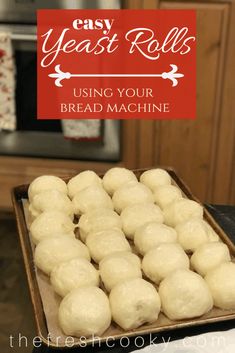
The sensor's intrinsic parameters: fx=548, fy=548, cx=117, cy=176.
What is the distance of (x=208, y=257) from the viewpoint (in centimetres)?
88

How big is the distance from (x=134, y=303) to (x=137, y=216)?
24cm

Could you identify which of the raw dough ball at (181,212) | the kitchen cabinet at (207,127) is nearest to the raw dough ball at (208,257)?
the raw dough ball at (181,212)

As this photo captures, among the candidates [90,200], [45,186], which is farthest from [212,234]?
[45,186]

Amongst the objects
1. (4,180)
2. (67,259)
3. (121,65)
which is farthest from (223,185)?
(67,259)

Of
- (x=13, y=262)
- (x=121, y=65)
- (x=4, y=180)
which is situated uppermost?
(x=121, y=65)

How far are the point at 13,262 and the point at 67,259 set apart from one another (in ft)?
3.58

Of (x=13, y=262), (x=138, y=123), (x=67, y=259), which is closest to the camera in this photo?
(x=67, y=259)

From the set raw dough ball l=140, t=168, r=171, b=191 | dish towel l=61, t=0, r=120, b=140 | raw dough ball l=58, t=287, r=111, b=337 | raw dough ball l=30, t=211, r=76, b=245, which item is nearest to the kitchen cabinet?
dish towel l=61, t=0, r=120, b=140

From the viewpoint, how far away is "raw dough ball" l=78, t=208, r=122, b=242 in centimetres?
99

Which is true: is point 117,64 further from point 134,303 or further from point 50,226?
point 134,303

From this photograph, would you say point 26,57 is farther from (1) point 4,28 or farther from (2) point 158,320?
(2) point 158,320

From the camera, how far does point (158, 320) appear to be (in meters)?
0.81

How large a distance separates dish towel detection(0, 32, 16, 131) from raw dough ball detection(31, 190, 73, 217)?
0.78 m

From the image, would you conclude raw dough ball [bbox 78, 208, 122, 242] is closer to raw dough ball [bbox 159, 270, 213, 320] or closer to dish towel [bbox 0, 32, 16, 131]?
raw dough ball [bbox 159, 270, 213, 320]
